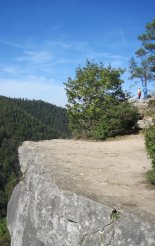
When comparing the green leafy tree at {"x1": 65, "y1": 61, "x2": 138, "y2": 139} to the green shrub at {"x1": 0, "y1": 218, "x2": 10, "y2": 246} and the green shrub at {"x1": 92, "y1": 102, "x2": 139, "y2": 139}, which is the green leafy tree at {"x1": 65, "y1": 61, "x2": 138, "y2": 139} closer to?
the green shrub at {"x1": 92, "y1": 102, "x2": 139, "y2": 139}

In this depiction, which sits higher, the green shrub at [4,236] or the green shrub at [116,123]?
the green shrub at [116,123]

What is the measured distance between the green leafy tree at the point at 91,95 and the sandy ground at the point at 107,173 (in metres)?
6.95

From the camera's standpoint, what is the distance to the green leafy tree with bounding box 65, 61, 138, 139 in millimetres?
22328

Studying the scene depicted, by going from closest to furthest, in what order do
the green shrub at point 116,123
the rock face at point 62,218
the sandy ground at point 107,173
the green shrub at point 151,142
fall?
the rock face at point 62,218 → the sandy ground at point 107,173 → the green shrub at point 151,142 → the green shrub at point 116,123

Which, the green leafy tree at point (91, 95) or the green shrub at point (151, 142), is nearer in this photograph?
the green shrub at point (151, 142)

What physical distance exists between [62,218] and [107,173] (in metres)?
2.43

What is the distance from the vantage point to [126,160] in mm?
12531

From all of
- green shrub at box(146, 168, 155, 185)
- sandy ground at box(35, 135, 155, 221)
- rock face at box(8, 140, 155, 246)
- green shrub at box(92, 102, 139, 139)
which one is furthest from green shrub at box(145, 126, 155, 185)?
green shrub at box(92, 102, 139, 139)

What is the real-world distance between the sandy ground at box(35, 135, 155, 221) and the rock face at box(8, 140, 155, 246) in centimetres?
15

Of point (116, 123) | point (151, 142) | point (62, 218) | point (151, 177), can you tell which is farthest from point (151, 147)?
point (116, 123)

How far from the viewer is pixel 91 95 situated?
23.0 meters

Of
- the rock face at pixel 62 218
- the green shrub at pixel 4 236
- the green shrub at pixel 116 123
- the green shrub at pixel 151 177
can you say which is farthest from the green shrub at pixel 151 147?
the green shrub at pixel 4 236

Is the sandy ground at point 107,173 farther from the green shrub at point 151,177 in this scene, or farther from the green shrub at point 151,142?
the green shrub at point 151,142

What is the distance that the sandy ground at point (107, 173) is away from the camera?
7816 mm
